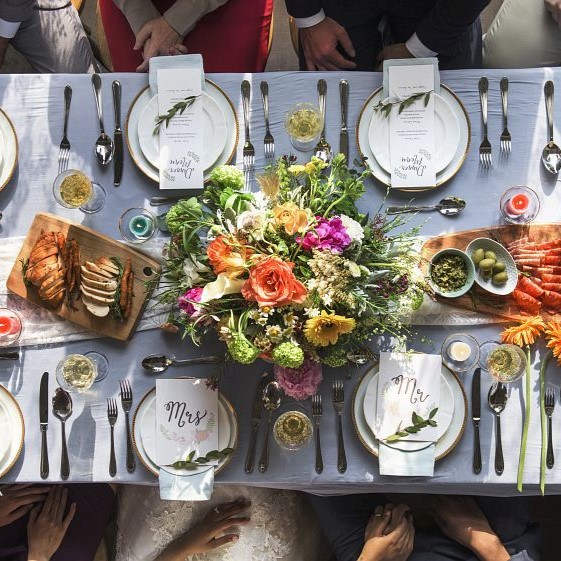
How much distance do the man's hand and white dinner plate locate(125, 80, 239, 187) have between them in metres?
0.29

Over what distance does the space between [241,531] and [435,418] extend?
718 mm

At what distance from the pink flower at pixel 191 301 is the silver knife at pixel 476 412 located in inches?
28.4

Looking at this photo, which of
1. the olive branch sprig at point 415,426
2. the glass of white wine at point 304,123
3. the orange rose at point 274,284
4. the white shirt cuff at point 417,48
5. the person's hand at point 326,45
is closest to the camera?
the orange rose at point 274,284

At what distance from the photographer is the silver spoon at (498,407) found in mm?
1586

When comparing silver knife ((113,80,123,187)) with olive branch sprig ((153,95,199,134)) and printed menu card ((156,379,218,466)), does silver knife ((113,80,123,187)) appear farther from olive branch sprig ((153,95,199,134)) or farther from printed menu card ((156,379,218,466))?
printed menu card ((156,379,218,466))

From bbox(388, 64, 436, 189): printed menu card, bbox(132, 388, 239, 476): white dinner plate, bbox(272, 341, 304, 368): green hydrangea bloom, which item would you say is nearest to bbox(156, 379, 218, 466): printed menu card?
bbox(132, 388, 239, 476): white dinner plate

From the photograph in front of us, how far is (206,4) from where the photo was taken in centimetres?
191

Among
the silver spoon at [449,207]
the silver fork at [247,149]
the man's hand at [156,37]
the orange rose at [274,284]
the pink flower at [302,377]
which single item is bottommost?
the pink flower at [302,377]

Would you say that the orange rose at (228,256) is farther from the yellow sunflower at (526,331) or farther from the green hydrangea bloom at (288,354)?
the yellow sunflower at (526,331)

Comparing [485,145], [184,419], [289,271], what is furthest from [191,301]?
[485,145]

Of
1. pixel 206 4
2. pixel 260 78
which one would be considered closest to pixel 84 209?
pixel 260 78

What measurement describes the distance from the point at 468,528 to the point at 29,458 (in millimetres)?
1238

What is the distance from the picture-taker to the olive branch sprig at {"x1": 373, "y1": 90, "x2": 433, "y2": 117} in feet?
5.40

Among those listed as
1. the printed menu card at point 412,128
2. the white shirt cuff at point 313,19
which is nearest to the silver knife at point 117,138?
the white shirt cuff at point 313,19
